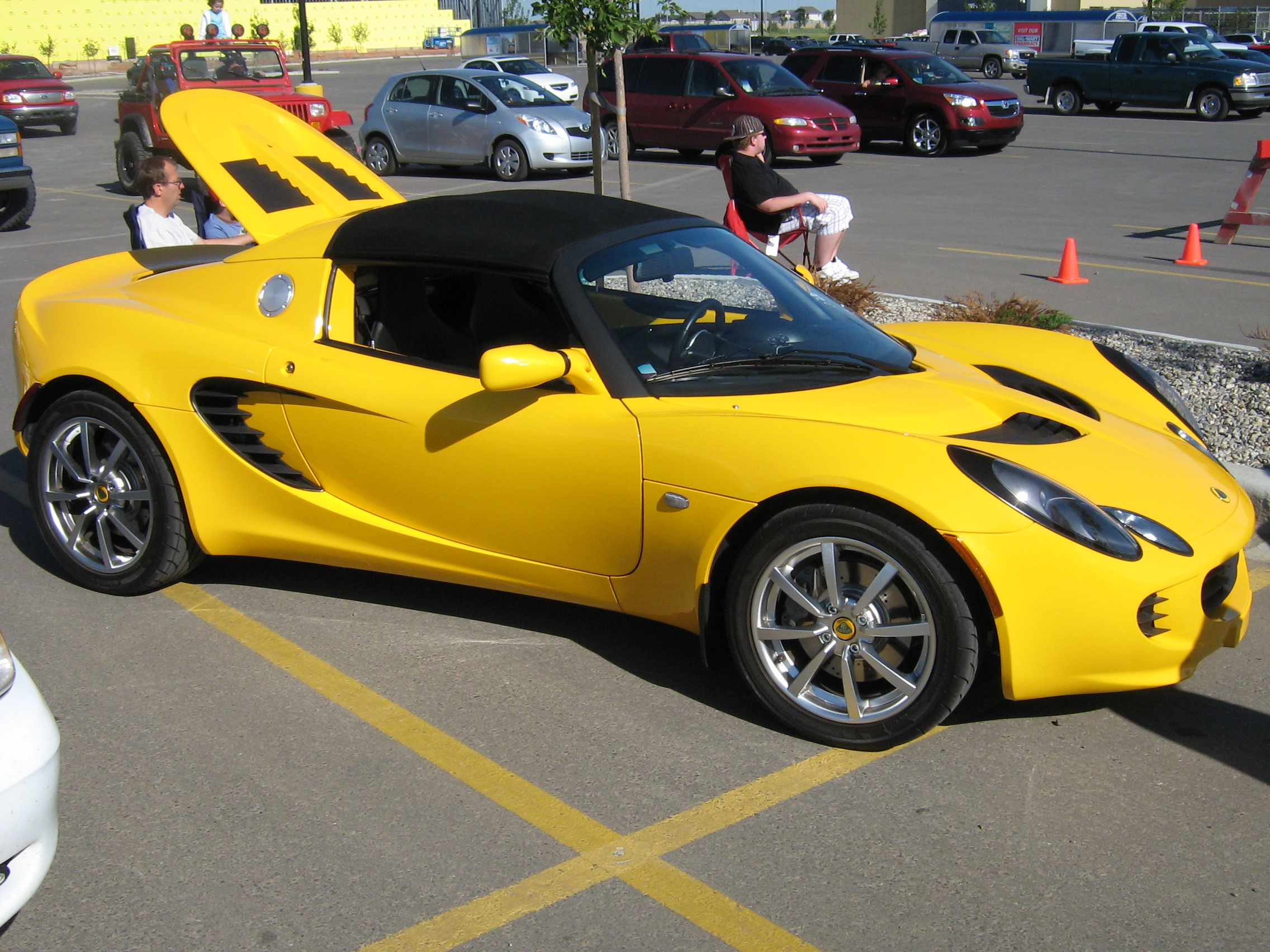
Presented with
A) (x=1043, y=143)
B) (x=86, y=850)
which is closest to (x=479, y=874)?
(x=86, y=850)

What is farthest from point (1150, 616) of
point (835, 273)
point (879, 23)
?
point (879, 23)

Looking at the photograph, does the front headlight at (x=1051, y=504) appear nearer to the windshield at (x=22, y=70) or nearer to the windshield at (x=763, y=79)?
the windshield at (x=763, y=79)

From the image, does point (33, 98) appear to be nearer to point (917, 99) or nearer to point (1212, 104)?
point (917, 99)

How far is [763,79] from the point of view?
796 inches

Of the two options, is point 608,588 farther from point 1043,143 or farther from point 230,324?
point 1043,143

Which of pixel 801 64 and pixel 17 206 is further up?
pixel 801 64

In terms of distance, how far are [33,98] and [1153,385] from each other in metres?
31.5

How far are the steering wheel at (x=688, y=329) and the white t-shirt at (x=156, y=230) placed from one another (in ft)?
13.8

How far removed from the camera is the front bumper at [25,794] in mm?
2525

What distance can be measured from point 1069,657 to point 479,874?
165 centimetres

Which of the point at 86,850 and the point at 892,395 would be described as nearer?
the point at 86,850

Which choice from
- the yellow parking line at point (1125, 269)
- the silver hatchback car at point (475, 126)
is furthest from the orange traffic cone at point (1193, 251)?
the silver hatchback car at point (475, 126)

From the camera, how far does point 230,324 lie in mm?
4488

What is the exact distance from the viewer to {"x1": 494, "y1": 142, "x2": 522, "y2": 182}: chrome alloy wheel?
18344 millimetres
